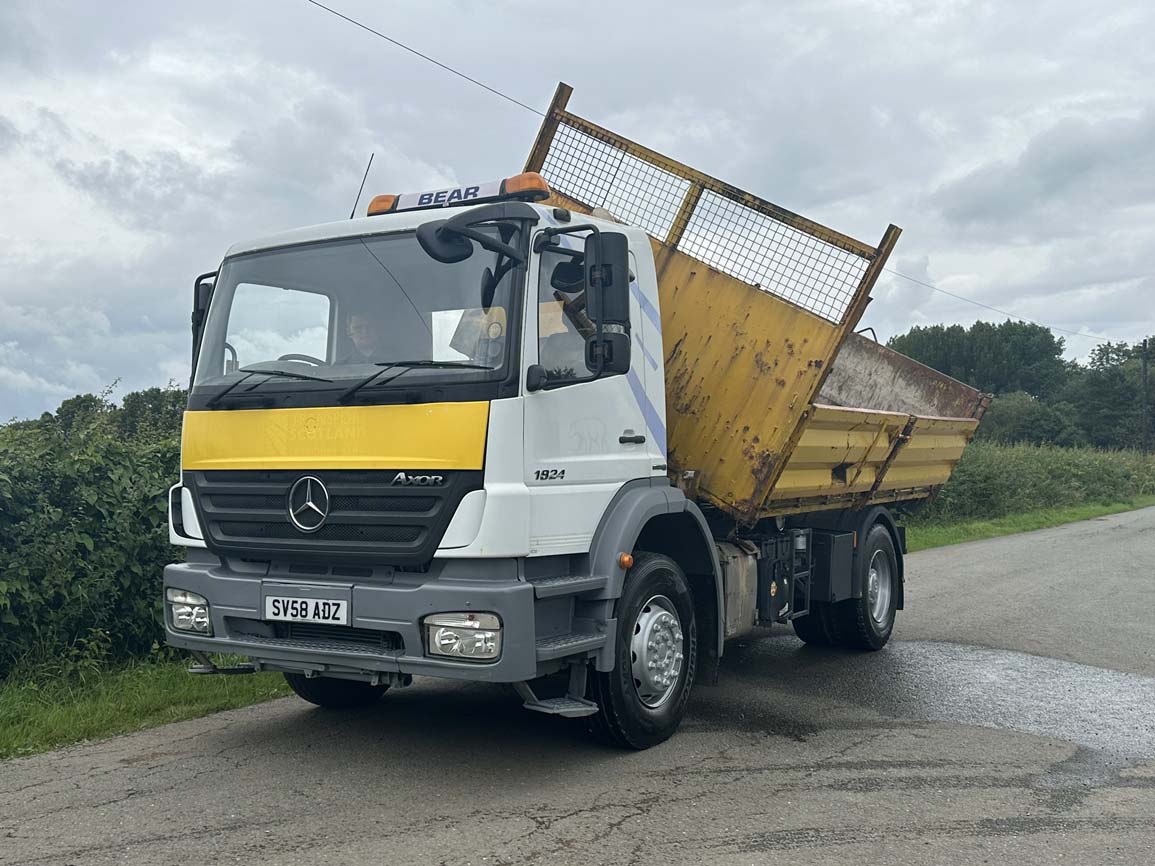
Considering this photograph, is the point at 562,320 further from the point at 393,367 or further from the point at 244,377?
the point at 244,377

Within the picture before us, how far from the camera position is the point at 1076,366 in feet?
275

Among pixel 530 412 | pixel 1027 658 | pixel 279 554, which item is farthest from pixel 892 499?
pixel 279 554

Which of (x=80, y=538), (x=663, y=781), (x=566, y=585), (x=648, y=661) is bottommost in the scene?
(x=663, y=781)

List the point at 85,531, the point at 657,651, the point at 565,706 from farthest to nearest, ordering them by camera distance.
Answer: the point at 85,531 → the point at 657,651 → the point at 565,706

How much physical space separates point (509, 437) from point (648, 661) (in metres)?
1.50

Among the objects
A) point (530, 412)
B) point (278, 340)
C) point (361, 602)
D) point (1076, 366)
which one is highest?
point (1076, 366)

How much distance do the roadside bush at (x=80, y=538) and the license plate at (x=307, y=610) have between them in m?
2.09

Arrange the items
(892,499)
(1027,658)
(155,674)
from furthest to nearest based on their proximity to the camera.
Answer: (892,499) → (1027,658) → (155,674)

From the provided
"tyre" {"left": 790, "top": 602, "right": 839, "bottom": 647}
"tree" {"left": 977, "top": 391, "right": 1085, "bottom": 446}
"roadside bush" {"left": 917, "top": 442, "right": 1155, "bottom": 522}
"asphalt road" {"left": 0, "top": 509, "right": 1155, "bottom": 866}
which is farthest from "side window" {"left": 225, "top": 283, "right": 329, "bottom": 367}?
"tree" {"left": 977, "top": 391, "right": 1085, "bottom": 446}

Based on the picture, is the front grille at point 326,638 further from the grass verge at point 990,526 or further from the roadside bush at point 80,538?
the grass verge at point 990,526

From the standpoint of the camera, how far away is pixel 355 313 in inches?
199

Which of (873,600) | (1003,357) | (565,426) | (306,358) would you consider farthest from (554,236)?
(1003,357)

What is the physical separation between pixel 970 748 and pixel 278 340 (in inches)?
160

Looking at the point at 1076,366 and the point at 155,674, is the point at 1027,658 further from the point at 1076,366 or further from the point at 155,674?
the point at 1076,366
